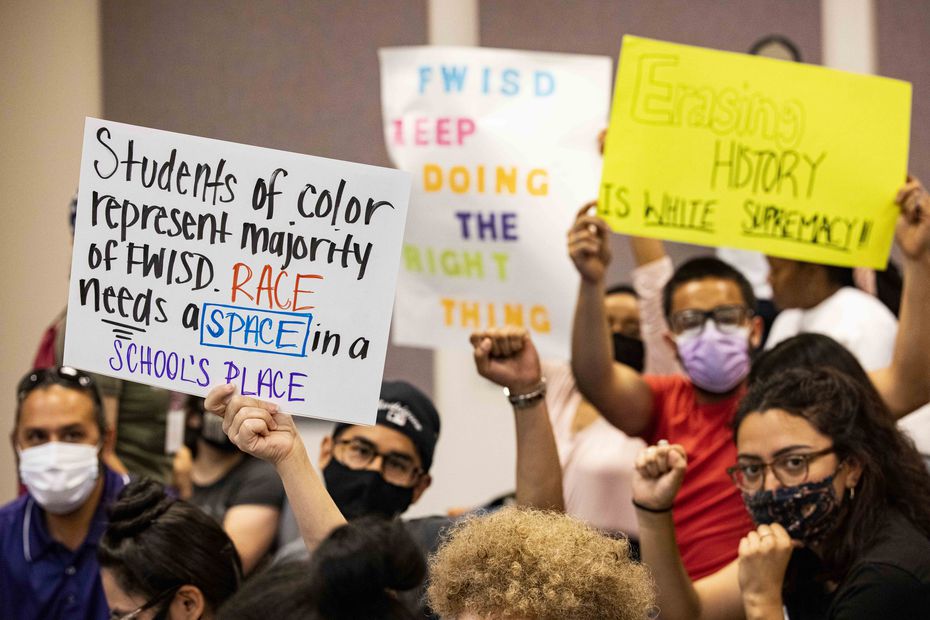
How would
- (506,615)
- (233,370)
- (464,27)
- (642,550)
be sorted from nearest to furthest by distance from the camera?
(506,615)
(233,370)
(642,550)
(464,27)

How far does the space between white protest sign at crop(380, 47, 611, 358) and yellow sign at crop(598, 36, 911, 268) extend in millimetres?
522

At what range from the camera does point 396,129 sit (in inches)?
156

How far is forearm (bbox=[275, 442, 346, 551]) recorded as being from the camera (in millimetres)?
2098

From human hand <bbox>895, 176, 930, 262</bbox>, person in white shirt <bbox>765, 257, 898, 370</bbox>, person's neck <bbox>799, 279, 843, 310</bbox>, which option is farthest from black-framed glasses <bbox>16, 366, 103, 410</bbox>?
human hand <bbox>895, 176, 930, 262</bbox>

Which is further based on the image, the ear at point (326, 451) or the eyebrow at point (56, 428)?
the eyebrow at point (56, 428)

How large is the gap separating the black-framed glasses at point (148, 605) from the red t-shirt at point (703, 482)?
1.15m

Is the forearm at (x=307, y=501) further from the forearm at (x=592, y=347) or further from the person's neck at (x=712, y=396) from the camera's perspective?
the person's neck at (x=712, y=396)

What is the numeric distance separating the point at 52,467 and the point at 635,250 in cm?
193

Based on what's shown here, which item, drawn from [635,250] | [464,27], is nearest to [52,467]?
[635,250]

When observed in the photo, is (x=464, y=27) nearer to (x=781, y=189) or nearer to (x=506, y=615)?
(x=781, y=189)

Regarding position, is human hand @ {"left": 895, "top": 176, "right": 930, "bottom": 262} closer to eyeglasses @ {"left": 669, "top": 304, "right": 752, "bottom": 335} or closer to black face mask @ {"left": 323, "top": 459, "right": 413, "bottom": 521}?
eyeglasses @ {"left": 669, "top": 304, "right": 752, "bottom": 335}

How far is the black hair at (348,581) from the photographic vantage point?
1.55m

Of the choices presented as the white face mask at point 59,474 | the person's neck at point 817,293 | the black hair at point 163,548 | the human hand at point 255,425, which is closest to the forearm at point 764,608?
the human hand at point 255,425

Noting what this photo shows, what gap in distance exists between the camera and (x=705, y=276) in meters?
3.38
